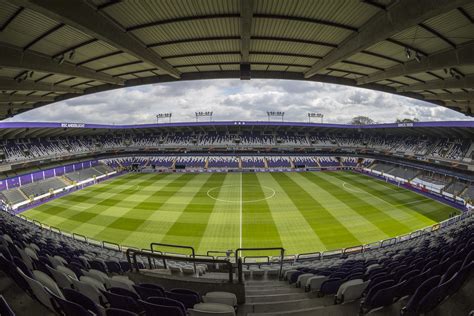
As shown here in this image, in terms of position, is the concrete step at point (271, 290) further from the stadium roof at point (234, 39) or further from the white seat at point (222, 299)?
the stadium roof at point (234, 39)

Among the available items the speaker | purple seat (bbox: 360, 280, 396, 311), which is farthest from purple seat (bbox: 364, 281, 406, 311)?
the speaker

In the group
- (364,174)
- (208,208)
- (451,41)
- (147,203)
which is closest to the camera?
(451,41)

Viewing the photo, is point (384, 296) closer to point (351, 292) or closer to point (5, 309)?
point (351, 292)

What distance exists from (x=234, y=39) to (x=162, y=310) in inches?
349

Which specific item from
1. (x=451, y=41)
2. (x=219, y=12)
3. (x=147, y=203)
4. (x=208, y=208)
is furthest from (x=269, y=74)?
(x=147, y=203)

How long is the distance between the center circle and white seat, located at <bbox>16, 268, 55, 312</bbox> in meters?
23.6

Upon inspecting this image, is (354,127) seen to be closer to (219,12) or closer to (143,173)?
(143,173)

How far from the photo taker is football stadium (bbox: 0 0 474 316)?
14.5ft

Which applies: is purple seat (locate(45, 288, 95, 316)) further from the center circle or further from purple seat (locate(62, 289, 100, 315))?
the center circle

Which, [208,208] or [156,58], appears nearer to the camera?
[156,58]

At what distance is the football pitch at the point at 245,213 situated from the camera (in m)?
17.6

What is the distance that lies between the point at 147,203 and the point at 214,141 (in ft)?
91.9

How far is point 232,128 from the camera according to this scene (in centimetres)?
5381

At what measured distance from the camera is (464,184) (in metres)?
27.6
